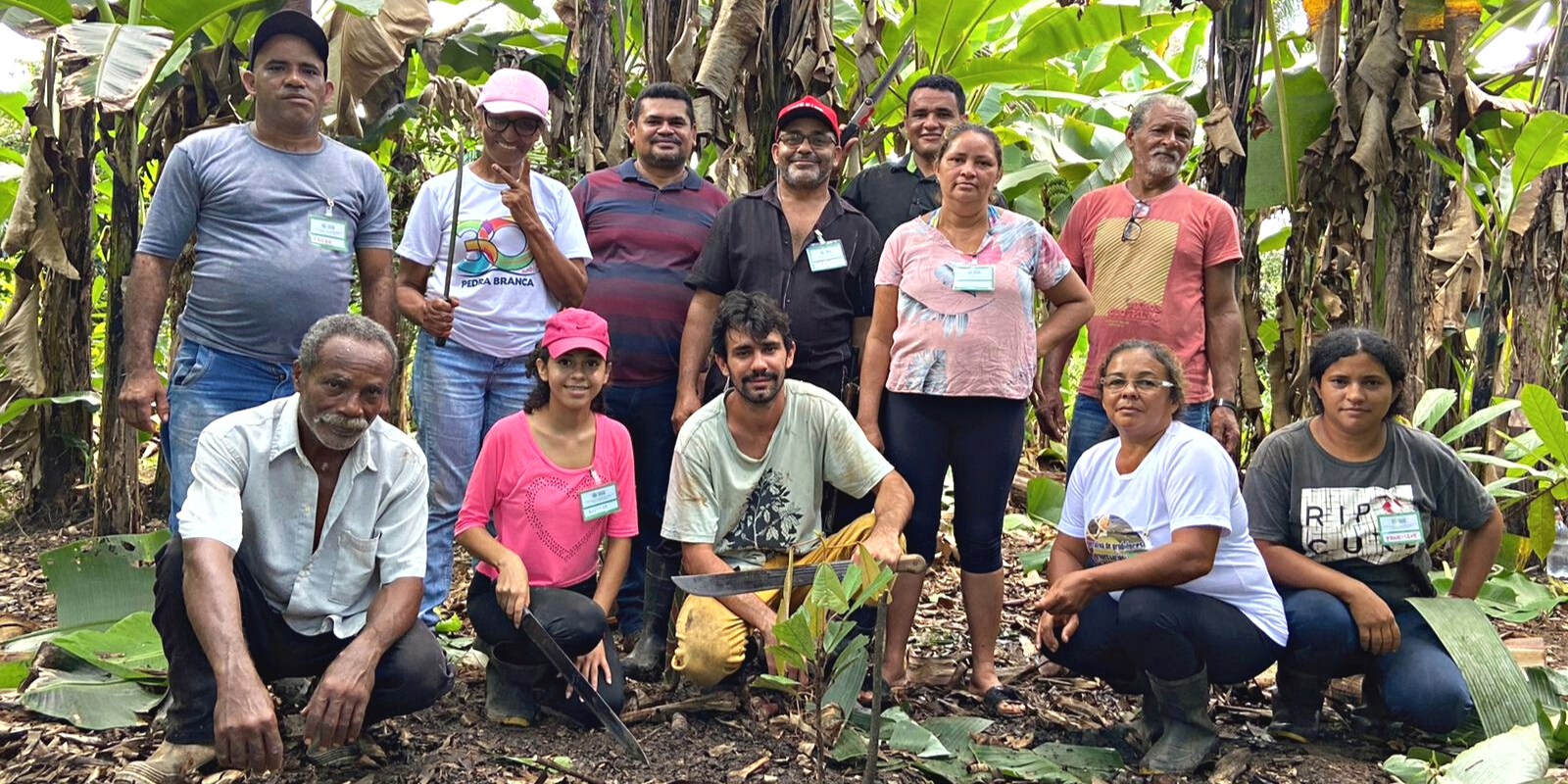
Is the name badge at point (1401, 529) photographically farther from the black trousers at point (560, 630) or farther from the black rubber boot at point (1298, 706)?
the black trousers at point (560, 630)

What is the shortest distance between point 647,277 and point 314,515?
139cm

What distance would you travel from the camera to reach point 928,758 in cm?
285

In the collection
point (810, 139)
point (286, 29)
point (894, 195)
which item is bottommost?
point (894, 195)

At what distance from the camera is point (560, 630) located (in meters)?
2.99

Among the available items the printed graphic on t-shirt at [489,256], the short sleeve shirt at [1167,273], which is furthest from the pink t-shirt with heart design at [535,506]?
the short sleeve shirt at [1167,273]

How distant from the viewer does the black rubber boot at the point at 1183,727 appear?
2.89m

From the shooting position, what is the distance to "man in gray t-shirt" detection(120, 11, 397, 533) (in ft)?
10.6

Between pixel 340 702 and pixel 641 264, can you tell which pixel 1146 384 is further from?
pixel 340 702

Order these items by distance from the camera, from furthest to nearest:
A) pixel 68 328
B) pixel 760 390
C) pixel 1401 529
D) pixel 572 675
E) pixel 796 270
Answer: pixel 68 328, pixel 796 270, pixel 760 390, pixel 1401 529, pixel 572 675

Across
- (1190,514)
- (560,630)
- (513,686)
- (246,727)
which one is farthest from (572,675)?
(1190,514)

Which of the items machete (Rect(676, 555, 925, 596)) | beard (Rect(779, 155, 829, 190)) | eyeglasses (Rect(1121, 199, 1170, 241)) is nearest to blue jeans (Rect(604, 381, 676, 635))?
beard (Rect(779, 155, 829, 190))

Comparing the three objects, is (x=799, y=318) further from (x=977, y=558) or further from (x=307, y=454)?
(x=307, y=454)

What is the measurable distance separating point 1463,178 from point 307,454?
4.11m

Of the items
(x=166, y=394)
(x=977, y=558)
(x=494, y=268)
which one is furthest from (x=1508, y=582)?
(x=166, y=394)
